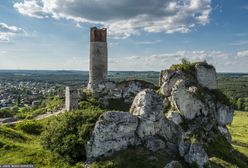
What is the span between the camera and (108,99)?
45562mm

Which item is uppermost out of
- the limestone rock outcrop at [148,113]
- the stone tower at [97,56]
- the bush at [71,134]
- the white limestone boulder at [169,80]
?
the stone tower at [97,56]

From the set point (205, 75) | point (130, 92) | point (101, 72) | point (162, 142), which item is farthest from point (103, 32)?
point (162, 142)

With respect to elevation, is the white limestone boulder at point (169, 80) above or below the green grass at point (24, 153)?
above

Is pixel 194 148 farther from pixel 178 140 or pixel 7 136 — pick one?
pixel 7 136

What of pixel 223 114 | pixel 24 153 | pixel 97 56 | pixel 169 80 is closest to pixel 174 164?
pixel 24 153

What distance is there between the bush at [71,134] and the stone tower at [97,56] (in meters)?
19.2

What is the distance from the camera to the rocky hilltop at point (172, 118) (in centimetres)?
2552

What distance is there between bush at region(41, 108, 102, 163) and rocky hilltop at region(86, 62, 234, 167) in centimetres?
103

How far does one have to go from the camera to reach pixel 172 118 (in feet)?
121

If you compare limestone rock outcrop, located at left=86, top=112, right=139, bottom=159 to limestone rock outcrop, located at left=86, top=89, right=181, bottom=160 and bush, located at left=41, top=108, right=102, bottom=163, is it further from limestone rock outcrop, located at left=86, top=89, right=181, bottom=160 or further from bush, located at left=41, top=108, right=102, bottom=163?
bush, located at left=41, top=108, right=102, bottom=163

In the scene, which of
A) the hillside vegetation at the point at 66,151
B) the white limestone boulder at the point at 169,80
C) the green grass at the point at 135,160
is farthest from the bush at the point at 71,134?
the white limestone boulder at the point at 169,80

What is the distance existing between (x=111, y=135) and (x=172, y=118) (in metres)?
13.1

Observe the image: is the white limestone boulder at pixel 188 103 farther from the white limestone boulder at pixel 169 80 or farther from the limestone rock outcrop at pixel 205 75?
the limestone rock outcrop at pixel 205 75

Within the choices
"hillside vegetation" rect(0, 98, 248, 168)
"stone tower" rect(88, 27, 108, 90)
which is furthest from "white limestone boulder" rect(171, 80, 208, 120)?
"stone tower" rect(88, 27, 108, 90)
